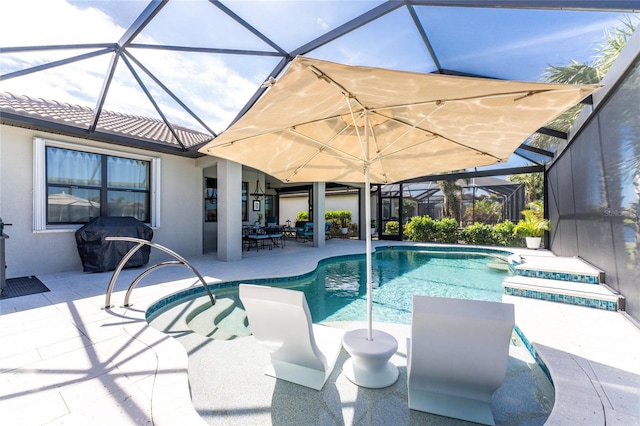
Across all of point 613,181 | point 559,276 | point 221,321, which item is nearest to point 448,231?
point 559,276

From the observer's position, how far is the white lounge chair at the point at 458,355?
2.00m

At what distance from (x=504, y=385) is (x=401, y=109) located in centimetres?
292

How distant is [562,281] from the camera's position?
18.8ft

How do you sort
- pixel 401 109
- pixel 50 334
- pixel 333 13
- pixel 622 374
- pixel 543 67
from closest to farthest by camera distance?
1. pixel 622 374
2. pixel 401 109
3. pixel 50 334
4. pixel 333 13
5. pixel 543 67

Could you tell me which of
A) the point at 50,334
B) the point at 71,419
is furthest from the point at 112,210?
the point at 71,419

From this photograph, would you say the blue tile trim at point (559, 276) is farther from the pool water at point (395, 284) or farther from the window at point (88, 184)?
the window at point (88, 184)

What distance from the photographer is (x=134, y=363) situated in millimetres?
2861

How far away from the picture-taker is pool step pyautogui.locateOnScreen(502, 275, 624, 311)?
4457mm

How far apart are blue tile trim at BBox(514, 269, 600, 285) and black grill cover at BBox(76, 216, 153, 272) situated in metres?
A: 9.67

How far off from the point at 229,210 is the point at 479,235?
37.9 feet

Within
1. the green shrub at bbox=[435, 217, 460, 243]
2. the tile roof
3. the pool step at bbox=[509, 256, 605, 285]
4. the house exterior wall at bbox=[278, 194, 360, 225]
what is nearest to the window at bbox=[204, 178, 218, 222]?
the tile roof

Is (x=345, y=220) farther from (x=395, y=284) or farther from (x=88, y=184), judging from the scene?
(x=88, y=184)

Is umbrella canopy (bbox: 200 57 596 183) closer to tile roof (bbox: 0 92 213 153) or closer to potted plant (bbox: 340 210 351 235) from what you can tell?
tile roof (bbox: 0 92 213 153)

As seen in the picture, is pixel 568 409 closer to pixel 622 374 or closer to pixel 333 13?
pixel 622 374
